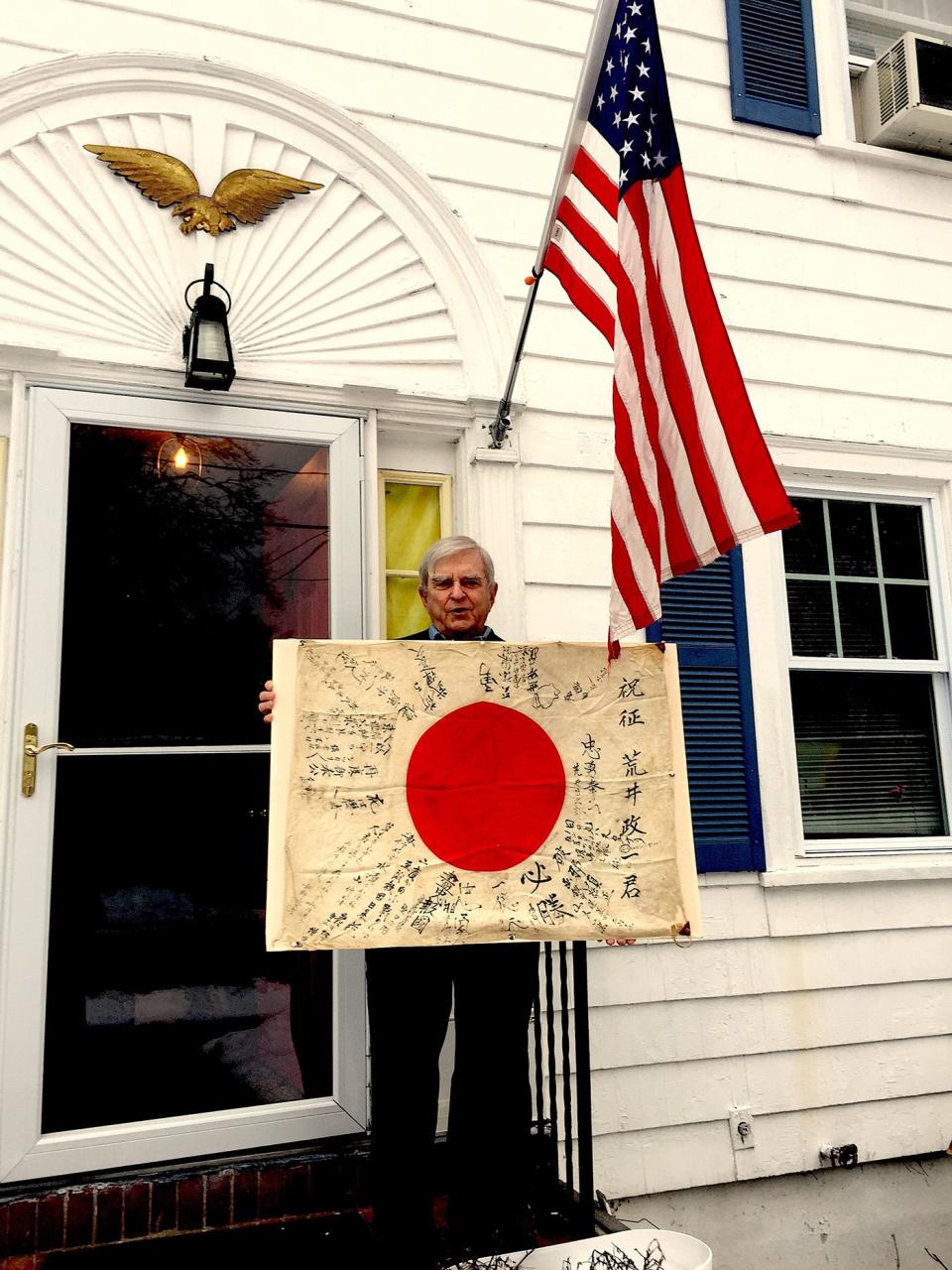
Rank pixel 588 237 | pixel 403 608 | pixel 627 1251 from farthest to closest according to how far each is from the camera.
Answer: pixel 403 608 < pixel 588 237 < pixel 627 1251

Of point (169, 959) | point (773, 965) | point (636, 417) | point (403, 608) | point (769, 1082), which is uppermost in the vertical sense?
point (636, 417)

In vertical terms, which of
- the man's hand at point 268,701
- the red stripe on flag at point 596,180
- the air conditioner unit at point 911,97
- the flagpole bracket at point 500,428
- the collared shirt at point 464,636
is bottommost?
the man's hand at point 268,701

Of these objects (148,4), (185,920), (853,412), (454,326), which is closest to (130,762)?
(185,920)

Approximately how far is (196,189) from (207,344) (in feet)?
1.88

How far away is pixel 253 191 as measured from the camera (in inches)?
119

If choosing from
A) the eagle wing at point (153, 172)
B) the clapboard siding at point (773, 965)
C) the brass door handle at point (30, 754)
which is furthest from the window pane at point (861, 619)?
the brass door handle at point (30, 754)

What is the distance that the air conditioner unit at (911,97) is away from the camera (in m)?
3.86

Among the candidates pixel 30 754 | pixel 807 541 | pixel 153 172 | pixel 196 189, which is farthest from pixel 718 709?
pixel 153 172

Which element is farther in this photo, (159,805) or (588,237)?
(159,805)

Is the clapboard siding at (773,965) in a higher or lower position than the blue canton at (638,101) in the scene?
lower

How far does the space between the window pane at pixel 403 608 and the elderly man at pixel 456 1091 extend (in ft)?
2.91

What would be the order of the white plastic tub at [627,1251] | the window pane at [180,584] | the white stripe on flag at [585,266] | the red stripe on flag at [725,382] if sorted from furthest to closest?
the white stripe on flag at [585,266] < the window pane at [180,584] < the red stripe on flag at [725,382] < the white plastic tub at [627,1251]

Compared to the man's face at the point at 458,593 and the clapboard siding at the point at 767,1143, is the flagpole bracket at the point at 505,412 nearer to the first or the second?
the man's face at the point at 458,593

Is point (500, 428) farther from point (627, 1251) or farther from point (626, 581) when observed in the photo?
point (627, 1251)
